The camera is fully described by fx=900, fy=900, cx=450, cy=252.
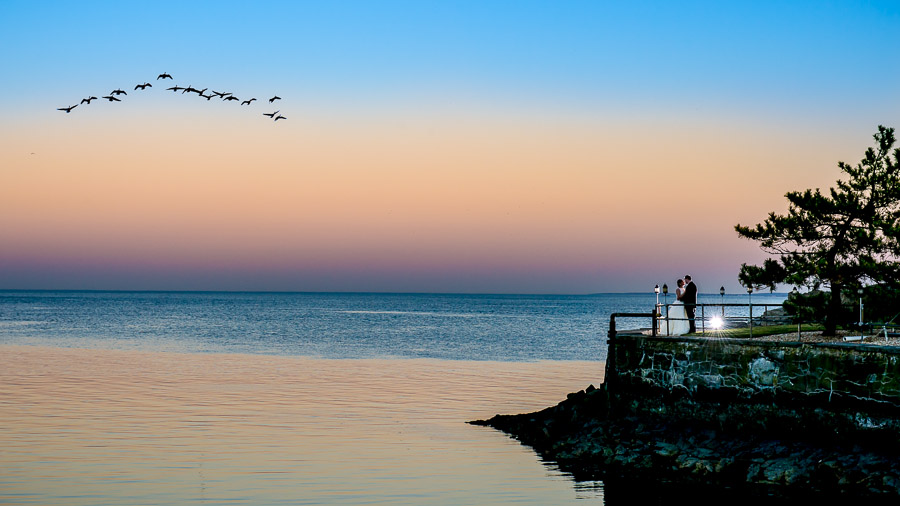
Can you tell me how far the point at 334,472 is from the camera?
20.5 m

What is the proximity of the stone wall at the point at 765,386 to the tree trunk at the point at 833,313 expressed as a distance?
289 cm

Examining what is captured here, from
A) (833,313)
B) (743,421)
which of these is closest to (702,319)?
(833,313)

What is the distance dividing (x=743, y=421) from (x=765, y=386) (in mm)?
1007

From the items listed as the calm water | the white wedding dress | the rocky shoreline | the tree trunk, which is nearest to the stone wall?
the rocky shoreline

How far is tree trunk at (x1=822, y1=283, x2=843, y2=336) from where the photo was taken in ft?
78.1

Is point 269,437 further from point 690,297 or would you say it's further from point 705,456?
point 690,297

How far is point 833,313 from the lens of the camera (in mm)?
23875

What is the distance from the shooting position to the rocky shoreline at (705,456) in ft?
61.1

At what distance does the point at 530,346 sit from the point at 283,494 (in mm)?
46561

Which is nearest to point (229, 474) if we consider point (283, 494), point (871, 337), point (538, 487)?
point (283, 494)

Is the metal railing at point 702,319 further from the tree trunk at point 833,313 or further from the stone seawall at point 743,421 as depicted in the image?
the tree trunk at point 833,313

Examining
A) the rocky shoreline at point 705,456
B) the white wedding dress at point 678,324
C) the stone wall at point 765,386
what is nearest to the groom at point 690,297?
the white wedding dress at point 678,324

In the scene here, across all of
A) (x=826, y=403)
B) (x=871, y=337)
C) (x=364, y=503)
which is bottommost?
(x=364, y=503)

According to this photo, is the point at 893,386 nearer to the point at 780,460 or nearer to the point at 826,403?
the point at 826,403
